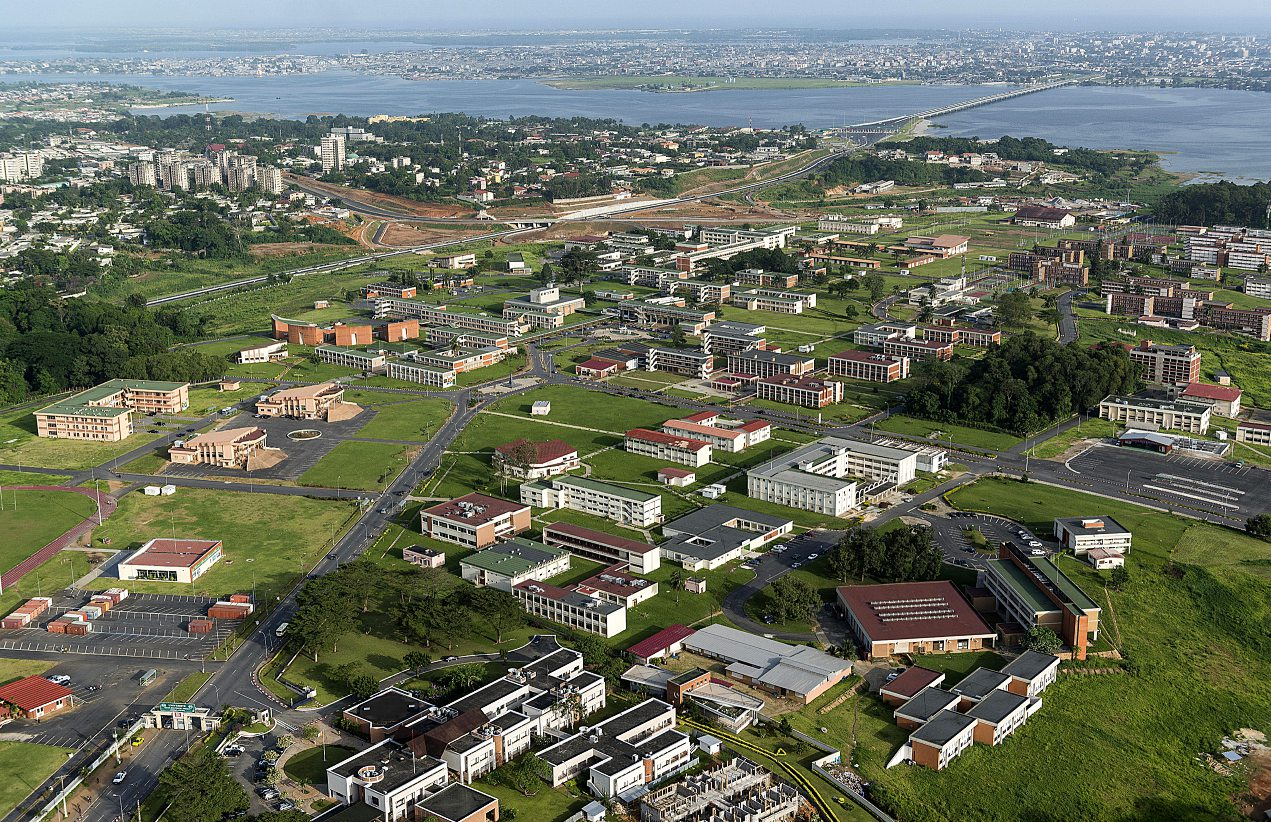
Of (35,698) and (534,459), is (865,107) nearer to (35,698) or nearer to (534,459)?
(534,459)

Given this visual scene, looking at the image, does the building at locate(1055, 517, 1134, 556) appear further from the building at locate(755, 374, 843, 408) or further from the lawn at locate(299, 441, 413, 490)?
the lawn at locate(299, 441, 413, 490)

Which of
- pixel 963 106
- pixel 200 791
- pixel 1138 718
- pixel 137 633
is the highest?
pixel 963 106

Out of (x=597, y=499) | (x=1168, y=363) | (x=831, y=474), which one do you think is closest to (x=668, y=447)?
(x=597, y=499)

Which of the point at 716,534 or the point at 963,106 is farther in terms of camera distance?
the point at 963,106

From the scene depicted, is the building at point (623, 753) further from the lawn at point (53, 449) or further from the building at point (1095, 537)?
the lawn at point (53, 449)

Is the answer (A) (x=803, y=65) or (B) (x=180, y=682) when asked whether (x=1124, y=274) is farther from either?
(A) (x=803, y=65)

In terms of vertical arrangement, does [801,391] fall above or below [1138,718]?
above

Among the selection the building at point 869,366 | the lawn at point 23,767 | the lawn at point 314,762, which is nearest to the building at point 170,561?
the lawn at point 23,767
